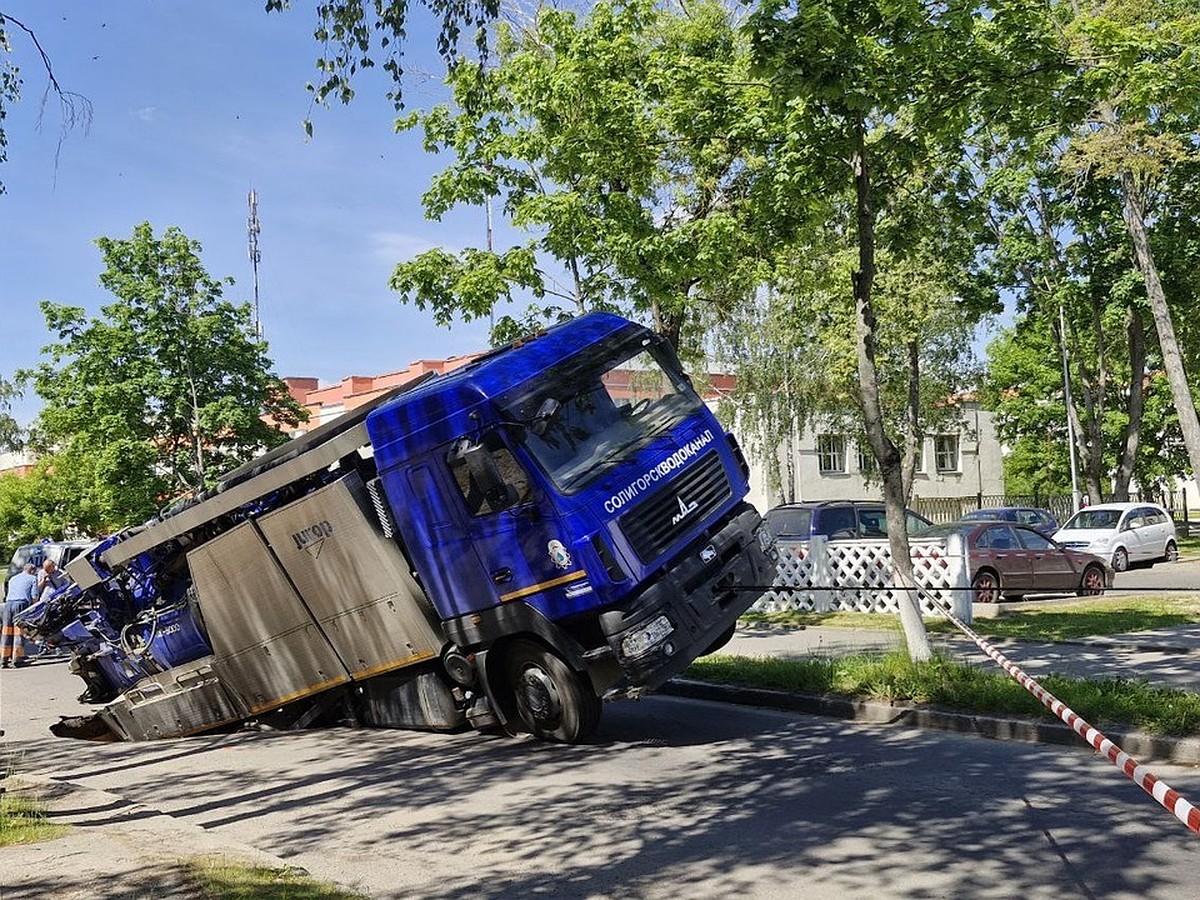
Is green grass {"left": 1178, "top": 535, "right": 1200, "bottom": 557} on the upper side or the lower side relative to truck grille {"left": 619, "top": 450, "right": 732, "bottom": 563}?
lower

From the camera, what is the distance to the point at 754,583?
31.7 ft

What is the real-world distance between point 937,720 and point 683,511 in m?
2.64

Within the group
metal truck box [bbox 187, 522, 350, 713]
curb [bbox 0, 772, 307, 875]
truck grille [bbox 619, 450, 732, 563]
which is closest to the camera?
curb [bbox 0, 772, 307, 875]

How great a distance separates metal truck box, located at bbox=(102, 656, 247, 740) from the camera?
11.6m

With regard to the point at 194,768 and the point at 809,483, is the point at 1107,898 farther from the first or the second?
the point at 809,483

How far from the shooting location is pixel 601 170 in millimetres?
15367

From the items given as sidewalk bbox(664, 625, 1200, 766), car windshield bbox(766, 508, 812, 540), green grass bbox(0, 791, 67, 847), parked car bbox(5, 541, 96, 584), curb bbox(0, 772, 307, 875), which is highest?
parked car bbox(5, 541, 96, 584)

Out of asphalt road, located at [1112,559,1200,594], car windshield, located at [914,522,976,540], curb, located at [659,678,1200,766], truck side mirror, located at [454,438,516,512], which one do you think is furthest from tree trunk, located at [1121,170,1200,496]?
truck side mirror, located at [454,438,516,512]

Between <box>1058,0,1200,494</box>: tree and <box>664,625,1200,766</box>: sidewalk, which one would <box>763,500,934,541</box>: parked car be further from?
<box>1058,0,1200,494</box>: tree

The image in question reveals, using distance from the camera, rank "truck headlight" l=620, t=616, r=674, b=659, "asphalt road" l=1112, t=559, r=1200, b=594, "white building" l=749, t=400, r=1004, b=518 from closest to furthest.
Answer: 1. "truck headlight" l=620, t=616, r=674, b=659
2. "asphalt road" l=1112, t=559, r=1200, b=594
3. "white building" l=749, t=400, r=1004, b=518

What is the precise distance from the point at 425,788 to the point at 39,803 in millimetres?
2643

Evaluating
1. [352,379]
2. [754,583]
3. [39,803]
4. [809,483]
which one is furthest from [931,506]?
[39,803]

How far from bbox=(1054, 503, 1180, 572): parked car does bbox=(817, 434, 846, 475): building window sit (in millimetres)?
24318

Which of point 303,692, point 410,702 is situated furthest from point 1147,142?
point 303,692
